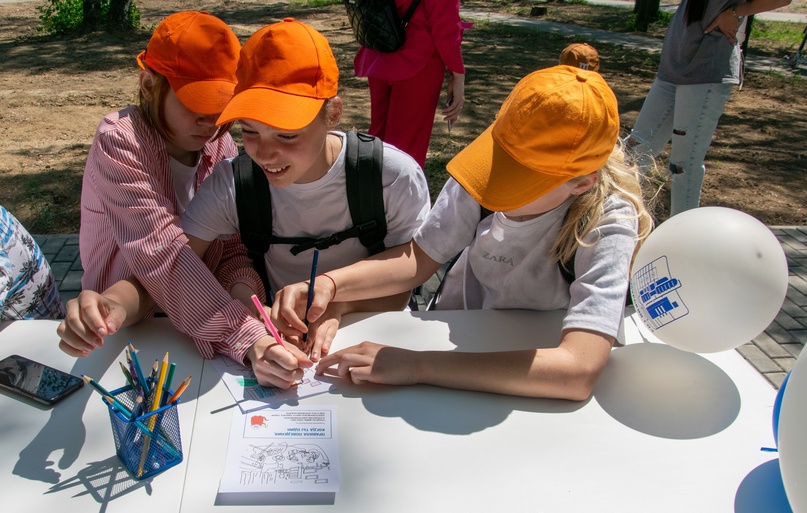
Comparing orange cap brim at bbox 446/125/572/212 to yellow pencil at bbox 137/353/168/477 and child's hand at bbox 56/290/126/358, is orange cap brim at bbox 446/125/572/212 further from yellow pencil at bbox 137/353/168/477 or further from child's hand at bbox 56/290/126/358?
child's hand at bbox 56/290/126/358

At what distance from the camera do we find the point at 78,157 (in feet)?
16.0

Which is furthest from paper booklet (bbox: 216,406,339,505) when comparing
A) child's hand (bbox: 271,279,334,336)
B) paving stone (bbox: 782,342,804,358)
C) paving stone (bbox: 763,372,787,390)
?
paving stone (bbox: 782,342,804,358)

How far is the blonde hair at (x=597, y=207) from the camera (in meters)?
1.53

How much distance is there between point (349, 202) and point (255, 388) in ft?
2.07

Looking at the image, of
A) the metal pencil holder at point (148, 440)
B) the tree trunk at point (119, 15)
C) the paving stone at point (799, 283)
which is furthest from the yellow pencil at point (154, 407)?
the tree trunk at point (119, 15)

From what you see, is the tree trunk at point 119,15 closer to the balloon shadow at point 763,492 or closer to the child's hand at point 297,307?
the child's hand at point 297,307

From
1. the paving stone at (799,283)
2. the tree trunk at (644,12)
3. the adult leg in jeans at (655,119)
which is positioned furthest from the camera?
the tree trunk at (644,12)

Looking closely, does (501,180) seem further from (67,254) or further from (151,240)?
(67,254)

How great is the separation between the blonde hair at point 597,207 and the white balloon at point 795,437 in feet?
1.75

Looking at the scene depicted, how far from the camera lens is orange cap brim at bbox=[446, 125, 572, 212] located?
4.54 ft

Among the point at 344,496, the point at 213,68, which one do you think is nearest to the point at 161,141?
the point at 213,68

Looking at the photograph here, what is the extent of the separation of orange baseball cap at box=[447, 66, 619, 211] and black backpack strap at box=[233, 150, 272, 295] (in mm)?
607

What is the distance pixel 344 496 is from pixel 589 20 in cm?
1220

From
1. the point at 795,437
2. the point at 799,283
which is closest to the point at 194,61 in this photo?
the point at 795,437
